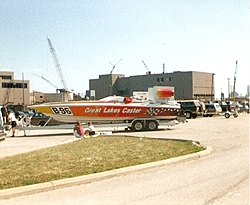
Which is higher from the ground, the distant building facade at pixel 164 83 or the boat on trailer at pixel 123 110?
the distant building facade at pixel 164 83

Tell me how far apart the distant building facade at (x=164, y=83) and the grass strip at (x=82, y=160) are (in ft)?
228

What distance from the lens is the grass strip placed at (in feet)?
26.7

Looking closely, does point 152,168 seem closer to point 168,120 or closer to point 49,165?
point 49,165

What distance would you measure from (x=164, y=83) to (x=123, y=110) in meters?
63.9

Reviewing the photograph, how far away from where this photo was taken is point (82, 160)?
32.6 ft

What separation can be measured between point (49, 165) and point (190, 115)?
31.3 metres

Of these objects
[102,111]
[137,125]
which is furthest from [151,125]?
[102,111]

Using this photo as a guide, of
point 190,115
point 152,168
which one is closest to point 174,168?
point 152,168

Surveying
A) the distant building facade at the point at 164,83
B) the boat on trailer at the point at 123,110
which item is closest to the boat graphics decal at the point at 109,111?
the boat on trailer at the point at 123,110

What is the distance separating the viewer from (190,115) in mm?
39062

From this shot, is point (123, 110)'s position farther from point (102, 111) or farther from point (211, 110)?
point (211, 110)

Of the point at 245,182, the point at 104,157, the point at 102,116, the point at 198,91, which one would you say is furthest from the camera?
the point at 198,91

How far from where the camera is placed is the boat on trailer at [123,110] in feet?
72.5

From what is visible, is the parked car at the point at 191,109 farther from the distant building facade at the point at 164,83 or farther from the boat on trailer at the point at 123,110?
the distant building facade at the point at 164,83
